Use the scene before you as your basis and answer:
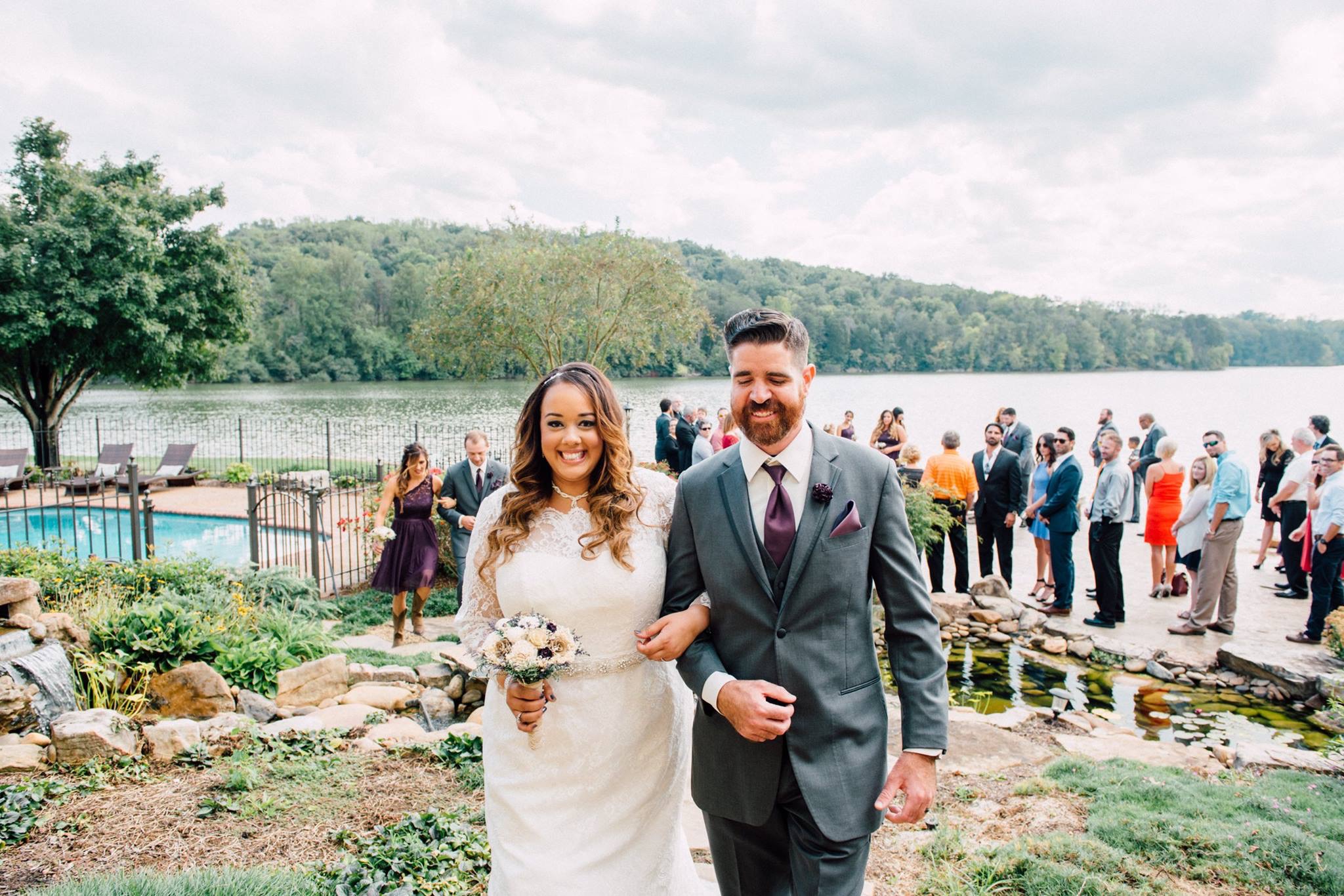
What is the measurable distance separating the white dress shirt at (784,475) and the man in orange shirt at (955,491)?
7563 millimetres

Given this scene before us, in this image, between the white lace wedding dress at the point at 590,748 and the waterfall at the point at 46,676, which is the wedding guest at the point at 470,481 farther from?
the white lace wedding dress at the point at 590,748

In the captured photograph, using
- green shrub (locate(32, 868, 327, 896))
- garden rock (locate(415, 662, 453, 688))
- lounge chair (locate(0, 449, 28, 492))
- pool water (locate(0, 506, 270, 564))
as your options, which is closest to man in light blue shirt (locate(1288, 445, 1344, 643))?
garden rock (locate(415, 662, 453, 688))

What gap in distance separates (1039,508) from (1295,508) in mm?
3372

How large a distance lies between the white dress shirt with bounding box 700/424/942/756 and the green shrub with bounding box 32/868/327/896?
198cm

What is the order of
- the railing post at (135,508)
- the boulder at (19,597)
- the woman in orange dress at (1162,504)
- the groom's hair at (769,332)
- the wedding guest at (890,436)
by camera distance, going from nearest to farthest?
the groom's hair at (769,332) < the boulder at (19,597) < the woman in orange dress at (1162,504) < the railing post at (135,508) < the wedding guest at (890,436)

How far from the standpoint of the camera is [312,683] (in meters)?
5.95

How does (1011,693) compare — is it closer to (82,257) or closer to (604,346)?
(604,346)

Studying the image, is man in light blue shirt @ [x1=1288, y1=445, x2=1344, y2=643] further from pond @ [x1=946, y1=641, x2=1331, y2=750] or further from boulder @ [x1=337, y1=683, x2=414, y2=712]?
boulder @ [x1=337, y1=683, x2=414, y2=712]

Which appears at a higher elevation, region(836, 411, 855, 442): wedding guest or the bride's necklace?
the bride's necklace

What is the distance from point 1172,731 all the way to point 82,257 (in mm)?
22984

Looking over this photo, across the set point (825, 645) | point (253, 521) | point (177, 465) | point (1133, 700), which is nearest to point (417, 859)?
point (825, 645)

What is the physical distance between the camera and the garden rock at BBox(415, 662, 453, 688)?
6070 mm

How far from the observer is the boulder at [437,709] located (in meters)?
5.61

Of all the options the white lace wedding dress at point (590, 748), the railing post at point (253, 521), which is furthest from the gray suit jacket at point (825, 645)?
the railing post at point (253, 521)
